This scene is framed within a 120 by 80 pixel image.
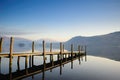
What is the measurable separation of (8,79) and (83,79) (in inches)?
289

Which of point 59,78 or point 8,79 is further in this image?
point 59,78

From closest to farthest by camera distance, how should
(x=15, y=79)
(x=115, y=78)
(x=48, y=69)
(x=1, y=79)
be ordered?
(x=1, y=79) < (x=15, y=79) < (x=115, y=78) < (x=48, y=69)

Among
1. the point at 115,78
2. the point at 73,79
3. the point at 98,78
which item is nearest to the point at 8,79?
the point at 73,79

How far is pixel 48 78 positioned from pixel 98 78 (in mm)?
5233

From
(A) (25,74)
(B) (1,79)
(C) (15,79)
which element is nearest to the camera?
(B) (1,79)

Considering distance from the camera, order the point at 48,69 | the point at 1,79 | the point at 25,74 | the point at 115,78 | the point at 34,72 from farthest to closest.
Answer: the point at 48,69
the point at 115,78
the point at 34,72
the point at 25,74
the point at 1,79

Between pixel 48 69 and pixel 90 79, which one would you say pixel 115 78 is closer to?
pixel 90 79

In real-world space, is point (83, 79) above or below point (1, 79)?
below

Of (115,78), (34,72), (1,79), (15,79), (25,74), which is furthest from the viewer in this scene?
(115,78)

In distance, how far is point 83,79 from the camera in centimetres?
1510

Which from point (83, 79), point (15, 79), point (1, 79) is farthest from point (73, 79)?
point (1, 79)

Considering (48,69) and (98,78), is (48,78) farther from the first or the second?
(98,78)

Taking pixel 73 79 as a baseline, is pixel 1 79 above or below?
above

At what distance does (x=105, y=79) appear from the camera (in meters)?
15.3
